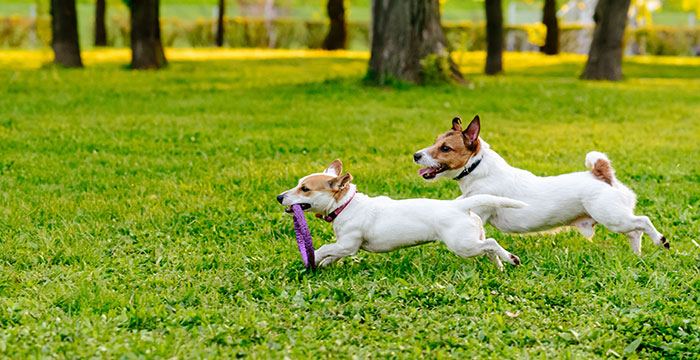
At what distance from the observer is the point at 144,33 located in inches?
727

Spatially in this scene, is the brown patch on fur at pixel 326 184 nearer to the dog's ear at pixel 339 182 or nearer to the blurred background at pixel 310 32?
the dog's ear at pixel 339 182

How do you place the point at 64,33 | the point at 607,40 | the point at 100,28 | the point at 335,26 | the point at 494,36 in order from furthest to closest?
1. the point at 100,28
2. the point at 335,26
3. the point at 494,36
4. the point at 64,33
5. the point at 607,40

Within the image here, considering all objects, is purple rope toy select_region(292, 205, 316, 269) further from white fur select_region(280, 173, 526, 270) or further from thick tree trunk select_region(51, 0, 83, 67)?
thick tree trunk select_region(51, 0, 83, 67)

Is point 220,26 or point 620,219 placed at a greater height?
point 220,26

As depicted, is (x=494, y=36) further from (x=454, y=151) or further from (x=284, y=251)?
(x=284, y=251)

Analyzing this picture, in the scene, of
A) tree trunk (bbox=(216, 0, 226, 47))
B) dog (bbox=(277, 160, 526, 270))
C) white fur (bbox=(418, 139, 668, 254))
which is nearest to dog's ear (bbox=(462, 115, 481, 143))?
white fur (bbox=(418, 139, 668, 254))

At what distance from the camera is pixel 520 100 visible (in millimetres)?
13047

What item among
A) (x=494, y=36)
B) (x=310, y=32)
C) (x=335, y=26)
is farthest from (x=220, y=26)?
(x=494, y=36)

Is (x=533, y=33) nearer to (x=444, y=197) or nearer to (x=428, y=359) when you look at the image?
(x=444, y=197)

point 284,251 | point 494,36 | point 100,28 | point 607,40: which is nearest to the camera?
point 284,251

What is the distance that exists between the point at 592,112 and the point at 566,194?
763 centimetres

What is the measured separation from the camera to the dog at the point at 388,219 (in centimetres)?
450

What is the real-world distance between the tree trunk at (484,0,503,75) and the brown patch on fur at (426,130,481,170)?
15488 millimetres

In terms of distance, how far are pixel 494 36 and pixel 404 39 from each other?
23.7 feet
